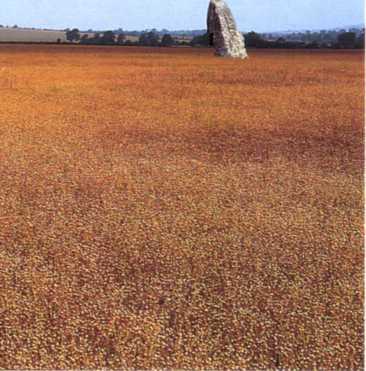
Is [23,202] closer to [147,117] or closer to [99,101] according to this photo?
[147,117]

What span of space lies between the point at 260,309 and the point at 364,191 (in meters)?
2.58

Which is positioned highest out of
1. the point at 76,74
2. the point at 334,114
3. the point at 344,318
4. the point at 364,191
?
the point at 76,74

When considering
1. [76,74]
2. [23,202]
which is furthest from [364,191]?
[76,74]

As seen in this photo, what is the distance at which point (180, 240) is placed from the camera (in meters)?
4.23

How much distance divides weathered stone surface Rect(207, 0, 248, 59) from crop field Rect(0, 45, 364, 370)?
1058 centimetres

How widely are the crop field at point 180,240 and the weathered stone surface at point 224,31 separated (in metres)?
10.6

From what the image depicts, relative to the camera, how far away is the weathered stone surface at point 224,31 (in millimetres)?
18531

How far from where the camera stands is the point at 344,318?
3.30m

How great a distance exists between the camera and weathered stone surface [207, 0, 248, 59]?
18.5 metres

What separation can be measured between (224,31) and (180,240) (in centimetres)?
1576

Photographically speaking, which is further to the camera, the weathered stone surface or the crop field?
the weathered stone surface

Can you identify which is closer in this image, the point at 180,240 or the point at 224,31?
the point at 180,240

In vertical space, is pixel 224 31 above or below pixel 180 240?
above

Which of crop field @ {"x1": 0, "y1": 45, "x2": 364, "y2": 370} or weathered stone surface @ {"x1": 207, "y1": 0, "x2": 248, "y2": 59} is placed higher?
weathered stone surface @ {"x1": 207, "y1": 0, "x2": 248, "y2": 59}
